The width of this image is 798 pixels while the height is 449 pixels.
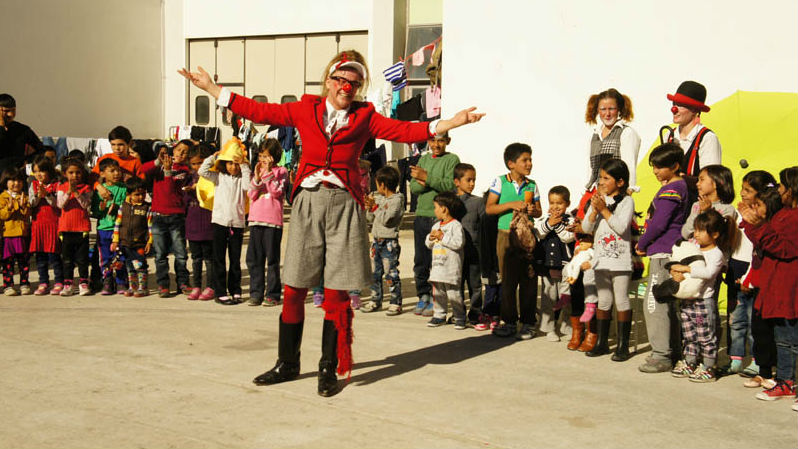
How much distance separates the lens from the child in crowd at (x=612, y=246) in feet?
20.1

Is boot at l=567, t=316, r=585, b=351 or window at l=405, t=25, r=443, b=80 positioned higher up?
window at l=405, t=25, r=443, b=80

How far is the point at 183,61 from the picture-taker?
22969mm

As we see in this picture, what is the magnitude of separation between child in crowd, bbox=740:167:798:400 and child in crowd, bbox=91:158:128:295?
5.95 m

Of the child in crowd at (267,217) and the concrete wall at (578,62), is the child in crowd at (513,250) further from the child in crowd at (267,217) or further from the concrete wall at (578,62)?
the concrete wall at (578,62)

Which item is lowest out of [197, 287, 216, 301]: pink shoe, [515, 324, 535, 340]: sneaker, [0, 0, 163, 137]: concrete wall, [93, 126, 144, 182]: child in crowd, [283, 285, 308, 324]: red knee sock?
[515, 324, 535, 340]: sneaker

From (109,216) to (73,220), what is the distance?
357 millimetres

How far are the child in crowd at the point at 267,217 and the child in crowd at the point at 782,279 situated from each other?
432cm

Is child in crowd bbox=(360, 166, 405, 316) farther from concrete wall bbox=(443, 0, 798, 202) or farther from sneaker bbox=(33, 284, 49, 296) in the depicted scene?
concrete wall bbox=(443, 0, 798, 202)

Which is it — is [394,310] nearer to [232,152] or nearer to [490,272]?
[490,272]

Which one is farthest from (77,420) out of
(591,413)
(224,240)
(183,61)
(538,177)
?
(183,61)

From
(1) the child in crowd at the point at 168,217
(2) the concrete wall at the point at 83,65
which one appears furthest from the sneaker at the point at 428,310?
(2) the concrete wall at the point at 83,65

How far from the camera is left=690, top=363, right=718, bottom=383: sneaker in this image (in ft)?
18.7

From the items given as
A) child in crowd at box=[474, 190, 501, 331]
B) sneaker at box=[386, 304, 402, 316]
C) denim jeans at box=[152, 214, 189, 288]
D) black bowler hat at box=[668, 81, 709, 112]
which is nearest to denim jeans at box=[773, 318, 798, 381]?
black bowler hat at box=[668, 81, 709, 112]

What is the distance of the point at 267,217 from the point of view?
809 cm
